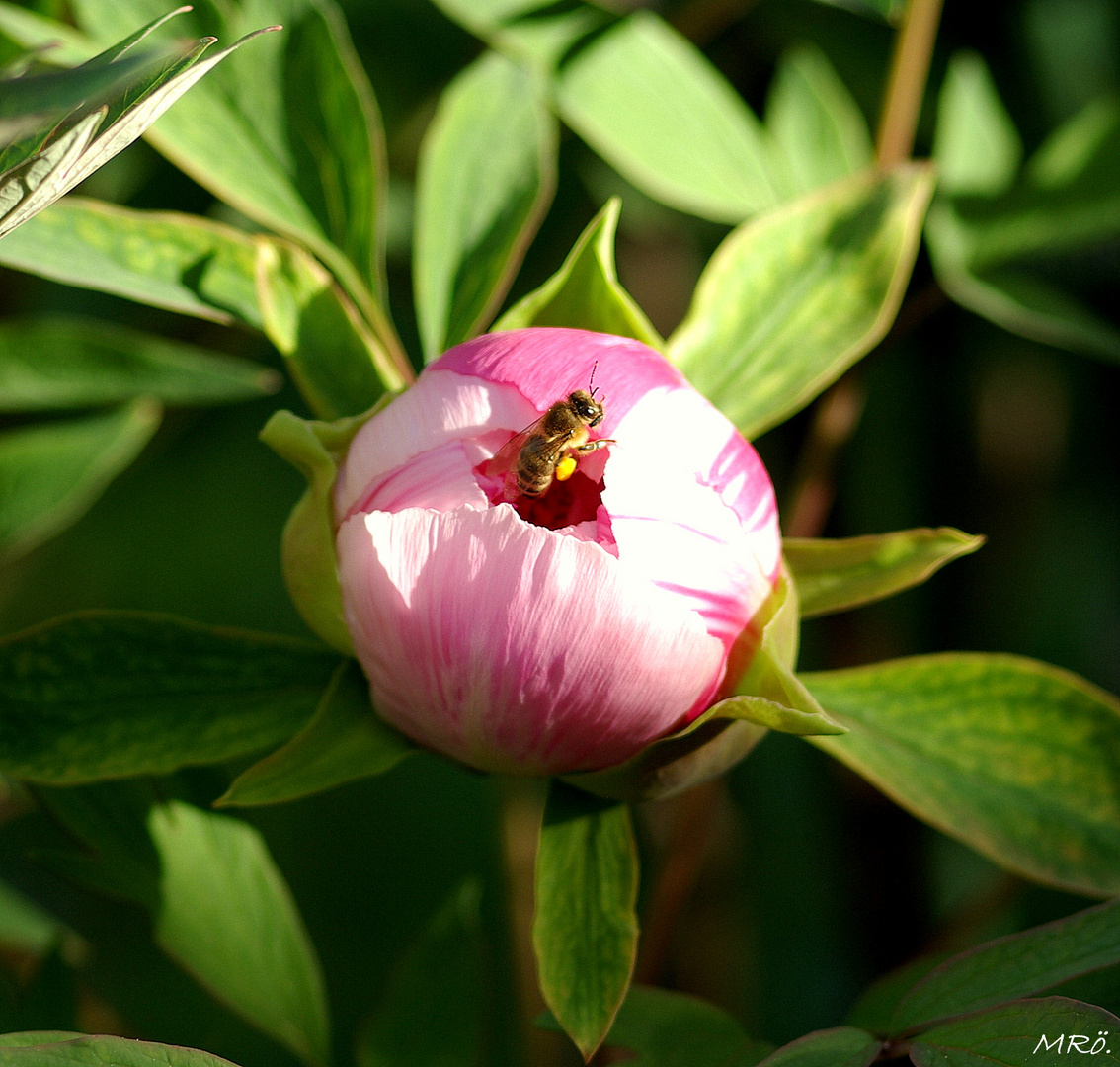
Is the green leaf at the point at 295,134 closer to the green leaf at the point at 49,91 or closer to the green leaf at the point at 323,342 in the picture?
the green leaf at the point at 323,342

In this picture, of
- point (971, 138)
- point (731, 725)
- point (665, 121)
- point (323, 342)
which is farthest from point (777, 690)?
point (971, 138)

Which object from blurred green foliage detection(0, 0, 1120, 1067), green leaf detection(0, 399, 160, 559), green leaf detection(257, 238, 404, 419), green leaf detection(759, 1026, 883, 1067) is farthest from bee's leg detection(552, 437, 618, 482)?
blurred green foliage detection(0, 0, 1120, 1067)

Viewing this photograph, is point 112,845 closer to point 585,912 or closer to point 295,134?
point 585,912

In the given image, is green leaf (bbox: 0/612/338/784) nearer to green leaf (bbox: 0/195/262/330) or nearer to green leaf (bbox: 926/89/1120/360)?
green leaf (bbox: 0/195/262/330)

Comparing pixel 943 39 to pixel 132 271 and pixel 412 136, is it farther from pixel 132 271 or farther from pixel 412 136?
pixel 132 271

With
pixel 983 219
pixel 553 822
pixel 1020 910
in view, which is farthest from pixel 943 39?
pixel 553 822
